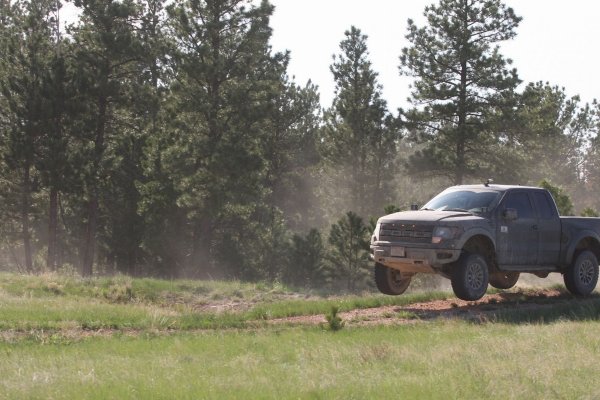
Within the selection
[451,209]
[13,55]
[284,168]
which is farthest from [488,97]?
[451,209]

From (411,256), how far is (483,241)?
1610mm

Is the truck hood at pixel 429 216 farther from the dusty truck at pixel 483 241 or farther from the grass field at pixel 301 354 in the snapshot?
the grass field at pixel 301 354

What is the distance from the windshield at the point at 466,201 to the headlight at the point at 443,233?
103 centimetres

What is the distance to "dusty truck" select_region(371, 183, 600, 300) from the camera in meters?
12.2

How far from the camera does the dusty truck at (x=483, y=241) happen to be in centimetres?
1221

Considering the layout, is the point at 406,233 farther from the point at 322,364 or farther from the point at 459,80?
the point at 459,80

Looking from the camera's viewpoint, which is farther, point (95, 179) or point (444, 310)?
point (95, 179)

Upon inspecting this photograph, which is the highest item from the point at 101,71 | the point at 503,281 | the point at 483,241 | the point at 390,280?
the point at 101,71

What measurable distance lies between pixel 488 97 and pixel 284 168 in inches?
776

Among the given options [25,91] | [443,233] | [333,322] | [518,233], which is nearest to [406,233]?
[443,233]

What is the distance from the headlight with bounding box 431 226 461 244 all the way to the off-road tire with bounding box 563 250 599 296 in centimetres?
349

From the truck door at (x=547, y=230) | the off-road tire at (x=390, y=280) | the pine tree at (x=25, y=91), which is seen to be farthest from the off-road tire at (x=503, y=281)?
the pine tree at (x=25, y=91)

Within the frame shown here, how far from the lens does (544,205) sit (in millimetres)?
13969

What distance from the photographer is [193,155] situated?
35.6m
